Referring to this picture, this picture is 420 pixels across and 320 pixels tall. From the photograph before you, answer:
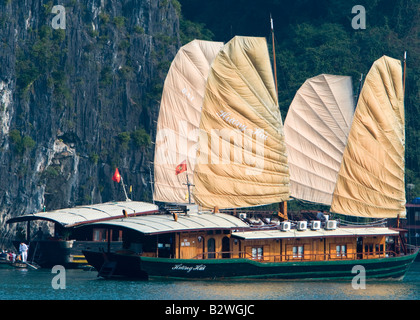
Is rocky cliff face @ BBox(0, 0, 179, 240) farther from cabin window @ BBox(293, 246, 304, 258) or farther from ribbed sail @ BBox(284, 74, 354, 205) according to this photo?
cabin window @ BBox(293, 246, 304, 258)

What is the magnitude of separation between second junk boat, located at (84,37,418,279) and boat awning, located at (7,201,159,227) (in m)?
6.81

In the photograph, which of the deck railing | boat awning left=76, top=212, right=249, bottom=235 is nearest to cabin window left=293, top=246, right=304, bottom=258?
the deck railing

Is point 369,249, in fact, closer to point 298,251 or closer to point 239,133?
point 298,251

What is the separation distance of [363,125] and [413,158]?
2984 centimetres

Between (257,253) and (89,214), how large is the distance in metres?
11.6

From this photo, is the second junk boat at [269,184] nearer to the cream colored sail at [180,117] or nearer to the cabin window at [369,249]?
the cabin window at [369,249]

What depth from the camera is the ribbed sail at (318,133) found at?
53.5 metres

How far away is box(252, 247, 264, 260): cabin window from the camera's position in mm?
45344

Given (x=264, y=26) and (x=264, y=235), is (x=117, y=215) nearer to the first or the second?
(x=264, y=235)

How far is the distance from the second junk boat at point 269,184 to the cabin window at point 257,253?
0.06 meters

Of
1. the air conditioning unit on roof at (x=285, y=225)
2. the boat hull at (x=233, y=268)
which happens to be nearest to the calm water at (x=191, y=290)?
the boat hull at (x=233, y=268)

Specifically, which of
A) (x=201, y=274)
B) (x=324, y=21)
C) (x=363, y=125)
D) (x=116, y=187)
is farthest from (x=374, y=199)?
(x=324, y=21)

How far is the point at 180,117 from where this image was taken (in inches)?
2328

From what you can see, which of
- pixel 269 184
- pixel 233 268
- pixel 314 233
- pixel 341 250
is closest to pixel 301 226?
pixel 314 233
